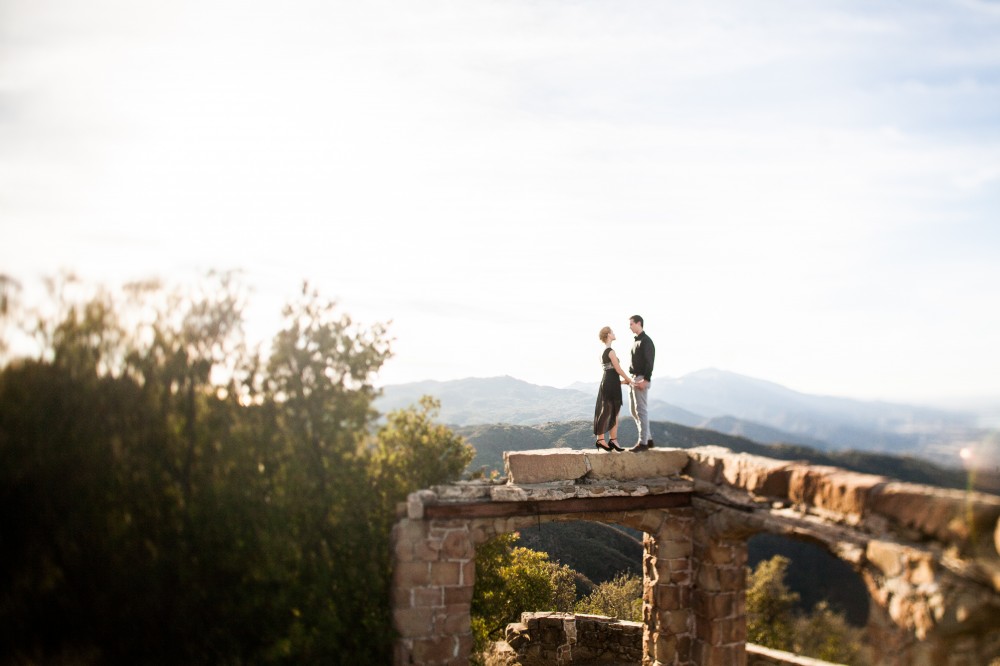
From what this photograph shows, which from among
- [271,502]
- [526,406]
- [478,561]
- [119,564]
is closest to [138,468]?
[119,564]

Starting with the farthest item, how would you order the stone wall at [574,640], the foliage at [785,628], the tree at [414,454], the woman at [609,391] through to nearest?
the foliage at [785,628] < the stone wall at [574,640] < the woman at [609,391] < the tree at [414,454]

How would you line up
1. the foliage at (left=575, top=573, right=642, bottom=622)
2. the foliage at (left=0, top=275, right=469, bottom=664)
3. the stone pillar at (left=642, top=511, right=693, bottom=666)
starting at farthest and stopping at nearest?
the foliage at (left=575, top=573, right=642, bottom=622) → the stone pillar at (left=642, top=511, right=693, bottom=666) → the foliage at (left=0, top=275, right=469, bottom=664)

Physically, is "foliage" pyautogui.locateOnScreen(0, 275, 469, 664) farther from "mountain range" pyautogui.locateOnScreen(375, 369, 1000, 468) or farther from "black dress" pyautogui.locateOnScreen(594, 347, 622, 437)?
"black dress" pyautogui.locateOnScreen(594, 347, 622, 437)

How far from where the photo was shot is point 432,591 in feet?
24.6

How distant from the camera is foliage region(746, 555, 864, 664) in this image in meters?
18.9

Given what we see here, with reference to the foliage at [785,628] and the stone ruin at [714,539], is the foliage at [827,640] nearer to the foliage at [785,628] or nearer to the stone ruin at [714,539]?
the foliage at [785,628]

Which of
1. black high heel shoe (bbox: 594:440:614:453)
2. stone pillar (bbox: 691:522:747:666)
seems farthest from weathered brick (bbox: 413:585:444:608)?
stone pillar (bbox: 691:522:747:666)

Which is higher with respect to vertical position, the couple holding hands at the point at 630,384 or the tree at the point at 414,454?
the couple holding hands at the point at 630,384

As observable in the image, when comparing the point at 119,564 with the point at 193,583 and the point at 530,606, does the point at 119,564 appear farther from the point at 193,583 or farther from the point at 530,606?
the point at 530,606

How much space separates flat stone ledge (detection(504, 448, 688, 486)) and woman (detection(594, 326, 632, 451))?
1.33ft

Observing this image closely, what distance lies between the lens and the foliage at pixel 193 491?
605 centimetres

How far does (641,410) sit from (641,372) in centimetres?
54

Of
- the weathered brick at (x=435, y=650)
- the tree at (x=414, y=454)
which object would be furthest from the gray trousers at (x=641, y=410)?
the weathered brick at (x=435, y=650)

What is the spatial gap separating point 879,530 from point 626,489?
3.05m
